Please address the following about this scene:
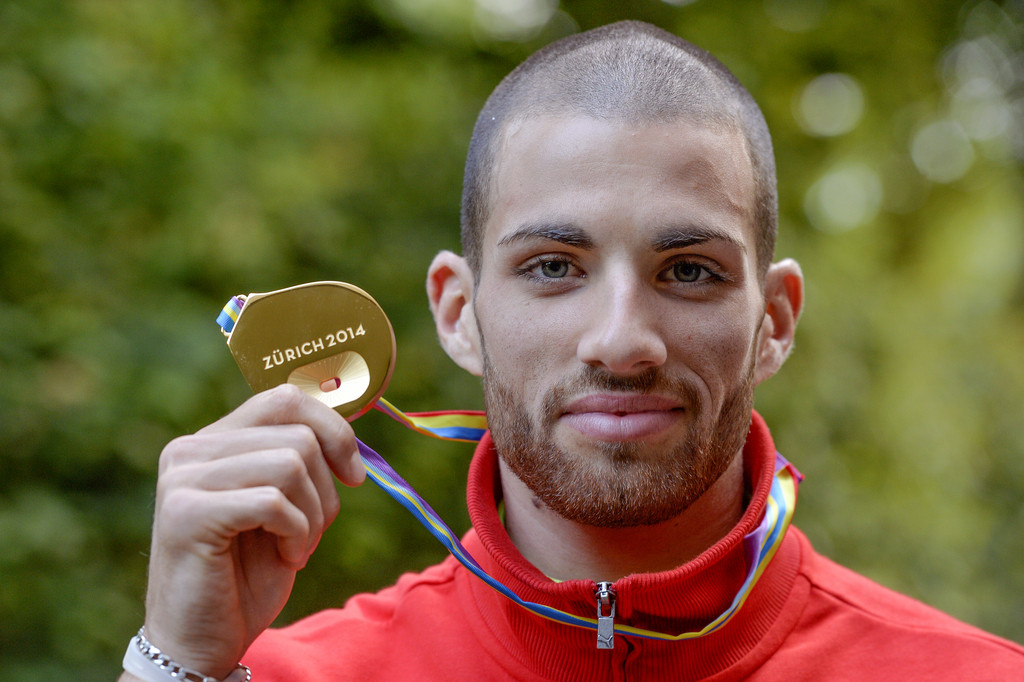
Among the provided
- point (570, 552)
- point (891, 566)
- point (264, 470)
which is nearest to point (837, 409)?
point (891, 566)

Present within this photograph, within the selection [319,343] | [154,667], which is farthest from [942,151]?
[154,667]

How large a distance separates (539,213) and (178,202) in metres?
2.26

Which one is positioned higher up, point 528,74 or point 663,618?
point 528,74

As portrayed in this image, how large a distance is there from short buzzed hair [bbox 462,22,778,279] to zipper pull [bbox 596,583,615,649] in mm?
902

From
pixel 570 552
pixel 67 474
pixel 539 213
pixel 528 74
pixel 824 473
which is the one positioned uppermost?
pixel 528 74

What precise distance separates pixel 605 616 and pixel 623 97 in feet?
3.95

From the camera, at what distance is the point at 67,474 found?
11.5 feet

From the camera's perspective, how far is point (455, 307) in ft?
→ 8.48

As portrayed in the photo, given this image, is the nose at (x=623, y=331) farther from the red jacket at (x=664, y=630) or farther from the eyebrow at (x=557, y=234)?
the red jacket at (x=664, y=630)

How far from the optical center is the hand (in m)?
1.71

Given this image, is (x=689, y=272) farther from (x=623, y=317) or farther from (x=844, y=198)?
(x=844, y=198)

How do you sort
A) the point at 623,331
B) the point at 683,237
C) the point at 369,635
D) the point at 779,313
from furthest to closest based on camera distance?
the point at 779,313, the point at 369,635, the point at 683,237, the point at 623,331

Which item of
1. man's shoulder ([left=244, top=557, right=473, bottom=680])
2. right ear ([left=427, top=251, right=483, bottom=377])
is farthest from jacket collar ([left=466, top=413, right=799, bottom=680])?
right ear ([left=427, top=251, right=483, bottom=377])

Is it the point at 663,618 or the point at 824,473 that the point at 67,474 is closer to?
the point at 663,618
